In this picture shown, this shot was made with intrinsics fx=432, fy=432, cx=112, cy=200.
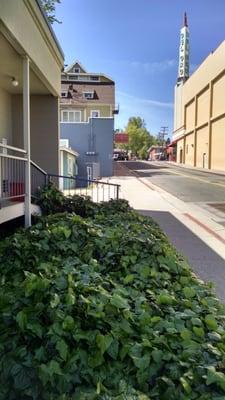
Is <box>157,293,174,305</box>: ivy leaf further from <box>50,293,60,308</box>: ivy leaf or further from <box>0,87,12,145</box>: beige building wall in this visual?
<box>0,87,12,145</box>: beige building wall

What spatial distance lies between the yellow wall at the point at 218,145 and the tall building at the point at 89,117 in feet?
38.4

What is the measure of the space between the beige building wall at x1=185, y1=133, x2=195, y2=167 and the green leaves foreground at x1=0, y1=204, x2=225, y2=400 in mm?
58463

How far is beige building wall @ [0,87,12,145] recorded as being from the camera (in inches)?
394

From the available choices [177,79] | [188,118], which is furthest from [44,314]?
[177,79]

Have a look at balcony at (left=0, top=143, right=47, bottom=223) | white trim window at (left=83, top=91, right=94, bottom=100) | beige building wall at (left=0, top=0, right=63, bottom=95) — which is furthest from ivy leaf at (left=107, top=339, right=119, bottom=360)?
white trim window at (left=83, top=91, right=94, bottom=100)

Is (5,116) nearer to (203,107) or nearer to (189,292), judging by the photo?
(189,292)

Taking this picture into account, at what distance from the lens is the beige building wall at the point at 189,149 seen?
61.1 m

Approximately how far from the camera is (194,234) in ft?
33.0

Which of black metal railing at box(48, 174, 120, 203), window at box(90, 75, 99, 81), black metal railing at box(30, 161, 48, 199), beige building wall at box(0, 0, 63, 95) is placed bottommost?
black metal railing at box(48, 174, 120, 203)

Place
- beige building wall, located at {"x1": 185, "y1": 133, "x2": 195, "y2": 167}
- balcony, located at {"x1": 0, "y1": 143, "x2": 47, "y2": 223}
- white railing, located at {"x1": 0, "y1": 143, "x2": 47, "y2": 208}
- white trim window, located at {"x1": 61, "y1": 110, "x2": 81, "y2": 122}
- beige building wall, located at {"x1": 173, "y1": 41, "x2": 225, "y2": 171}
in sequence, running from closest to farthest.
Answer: balcony, located at {"x1": 0, "y1": 143, "x2": 47, "y2": 223} → white railing, located at {"x1": 0, "y1": 143, "x2": 47, "y2": 208} → white trim window, located at {"x1": 61, "y1": 110, "x2": 81, "y2": 122} → beige building wall, located at {"x1": 173, "y1": 41, "x2": 225, "y2": 171} → beige building wall, located at {"x1": 185, "y1": 133, "x2": 195, "y2": 167}

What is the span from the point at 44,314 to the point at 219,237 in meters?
7.57

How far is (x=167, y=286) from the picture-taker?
3.64 metres

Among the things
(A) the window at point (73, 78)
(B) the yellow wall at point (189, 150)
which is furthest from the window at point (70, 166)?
(B) the yellow wall at point (189, 150)

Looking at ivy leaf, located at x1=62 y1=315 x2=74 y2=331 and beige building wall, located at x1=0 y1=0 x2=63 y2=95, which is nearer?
ivy leaf, located at x1=62 y1=315 x2=74 y2=331
